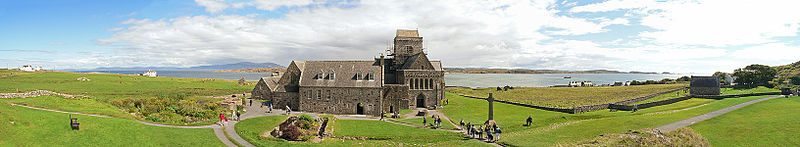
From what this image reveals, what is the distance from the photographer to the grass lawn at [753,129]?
18469mm

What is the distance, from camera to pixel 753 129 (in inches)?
814

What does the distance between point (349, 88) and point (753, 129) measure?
3669 centimetres

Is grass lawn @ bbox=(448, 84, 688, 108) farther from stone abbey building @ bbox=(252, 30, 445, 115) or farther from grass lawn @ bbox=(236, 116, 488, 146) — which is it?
grass lawn @ bbox=(236, 116, 488, 146)

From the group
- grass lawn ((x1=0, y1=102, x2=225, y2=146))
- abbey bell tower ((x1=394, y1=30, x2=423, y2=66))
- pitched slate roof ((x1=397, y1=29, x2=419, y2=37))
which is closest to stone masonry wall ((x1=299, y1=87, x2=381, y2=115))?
abbey bell tower ((x1=394, y1=30, x2=423, y2=66))

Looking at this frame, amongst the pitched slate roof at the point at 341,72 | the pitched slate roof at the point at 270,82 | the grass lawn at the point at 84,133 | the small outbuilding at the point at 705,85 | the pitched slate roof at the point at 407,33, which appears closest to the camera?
the grass lawn at the point at 84,133

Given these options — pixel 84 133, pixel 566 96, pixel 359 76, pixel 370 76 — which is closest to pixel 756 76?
pixel 566 96

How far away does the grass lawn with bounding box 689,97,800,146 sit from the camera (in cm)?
1847

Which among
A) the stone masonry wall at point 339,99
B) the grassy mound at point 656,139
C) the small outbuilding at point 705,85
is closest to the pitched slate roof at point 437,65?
the stone masonry wall at point 339,99

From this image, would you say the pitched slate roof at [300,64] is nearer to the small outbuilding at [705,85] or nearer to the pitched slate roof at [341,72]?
the pitched slate roof at [341,72]

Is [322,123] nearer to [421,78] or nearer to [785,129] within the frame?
[421,78]

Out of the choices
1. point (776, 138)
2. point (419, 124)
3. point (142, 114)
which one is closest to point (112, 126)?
point (142, 114)

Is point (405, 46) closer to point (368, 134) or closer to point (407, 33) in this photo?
point (407, 33)

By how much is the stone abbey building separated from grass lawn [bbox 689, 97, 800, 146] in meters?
30.2

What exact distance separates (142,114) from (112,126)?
34.9ft
